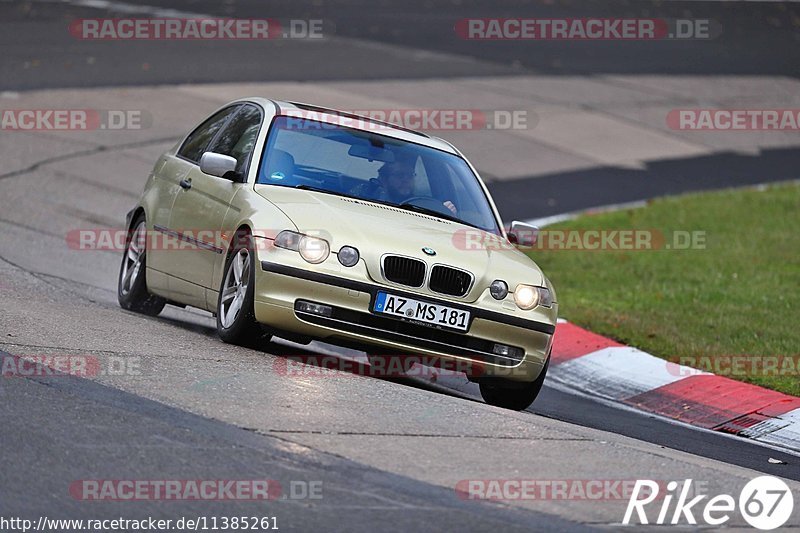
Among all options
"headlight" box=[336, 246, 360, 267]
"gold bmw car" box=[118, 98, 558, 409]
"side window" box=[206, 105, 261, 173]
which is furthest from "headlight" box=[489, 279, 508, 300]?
"side window" box=[206, 105, 261, 173]

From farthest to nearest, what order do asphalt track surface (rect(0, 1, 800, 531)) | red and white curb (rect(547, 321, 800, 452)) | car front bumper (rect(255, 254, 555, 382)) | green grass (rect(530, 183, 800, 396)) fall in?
green grass (rect(530, 183, 800, 396)), red and white curb (rect(547, 321, 800, 452)), car front bumper (rect(255, 254, 555, 382)), asphalt track surface (rect(0, 1, 800, 531))

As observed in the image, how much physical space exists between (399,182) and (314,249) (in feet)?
4.33

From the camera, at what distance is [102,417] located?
6.64 metres

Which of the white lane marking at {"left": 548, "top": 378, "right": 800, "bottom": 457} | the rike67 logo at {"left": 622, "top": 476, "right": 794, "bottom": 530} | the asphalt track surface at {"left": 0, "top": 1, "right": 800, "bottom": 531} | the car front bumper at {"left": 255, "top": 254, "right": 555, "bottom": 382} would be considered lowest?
the white lane marking at {"left": 548, "top": 378, "right": 800, "bottom": 457}

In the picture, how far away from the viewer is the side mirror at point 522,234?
9875 millimetres

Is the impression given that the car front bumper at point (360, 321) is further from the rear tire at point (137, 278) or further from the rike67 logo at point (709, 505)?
the rear tire at point (137, 278)

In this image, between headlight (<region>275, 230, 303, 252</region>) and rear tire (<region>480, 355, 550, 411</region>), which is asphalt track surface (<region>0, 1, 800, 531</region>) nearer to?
rear tire (<region>480, 355, 550, 411</region>)

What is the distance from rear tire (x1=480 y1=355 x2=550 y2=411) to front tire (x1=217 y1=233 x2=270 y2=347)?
1415mm

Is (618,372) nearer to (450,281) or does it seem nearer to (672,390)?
(672,390)

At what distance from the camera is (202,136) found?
420 inches

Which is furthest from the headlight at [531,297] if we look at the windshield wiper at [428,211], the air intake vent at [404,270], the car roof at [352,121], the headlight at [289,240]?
the car roof at [352,121]

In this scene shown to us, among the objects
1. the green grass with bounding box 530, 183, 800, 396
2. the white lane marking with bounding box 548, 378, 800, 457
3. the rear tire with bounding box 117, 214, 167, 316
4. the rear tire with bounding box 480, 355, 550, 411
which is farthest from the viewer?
the green grass with bounding box 530, 183, 800, 396

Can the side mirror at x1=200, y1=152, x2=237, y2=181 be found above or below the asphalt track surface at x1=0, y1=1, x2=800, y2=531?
above

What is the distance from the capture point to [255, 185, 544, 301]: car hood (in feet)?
27.8
